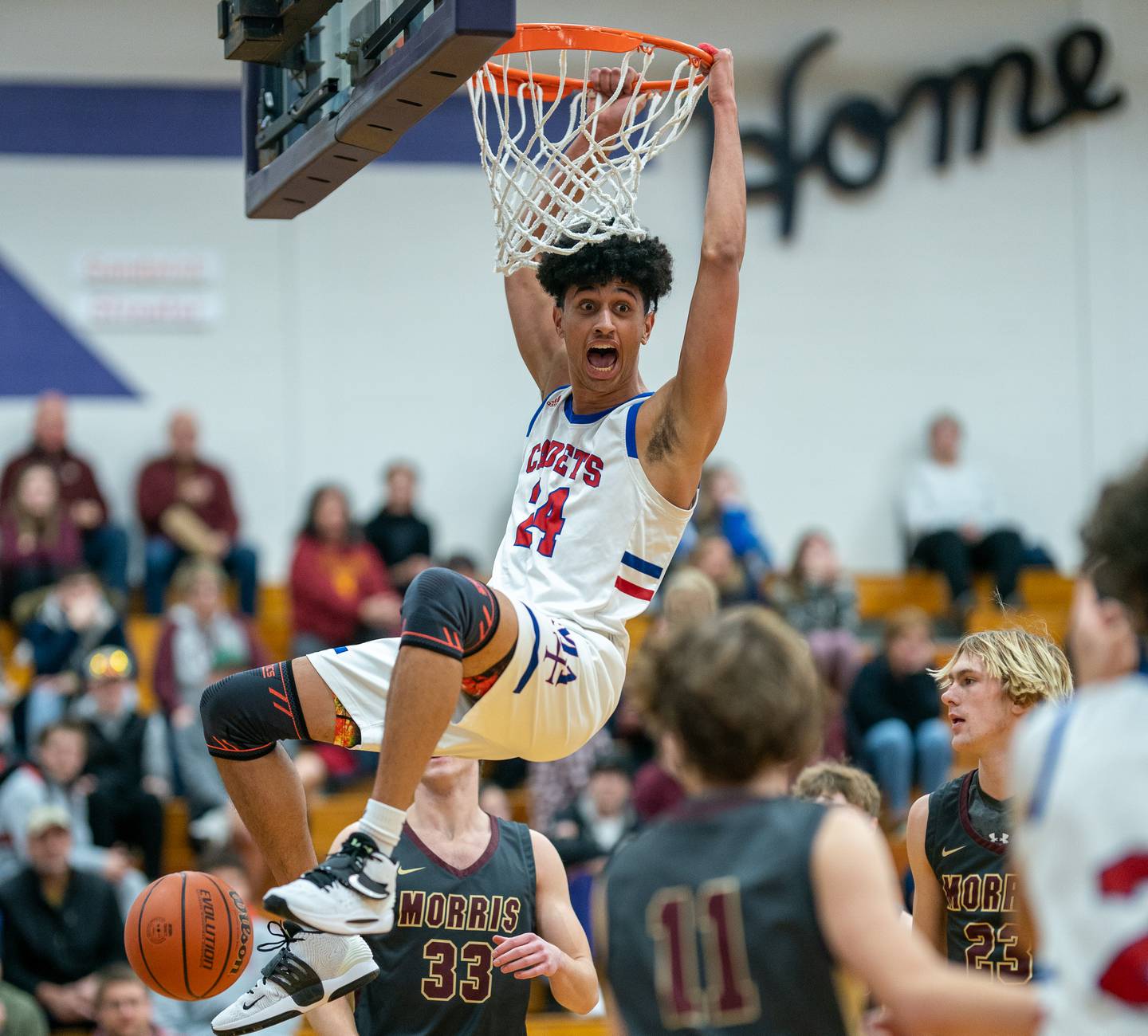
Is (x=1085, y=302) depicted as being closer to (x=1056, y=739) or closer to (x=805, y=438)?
(x=805, y=438)

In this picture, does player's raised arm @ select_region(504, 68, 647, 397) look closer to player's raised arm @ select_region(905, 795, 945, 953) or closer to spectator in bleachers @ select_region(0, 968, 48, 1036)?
player's raised arm @ select_region(905, 795, 945, 953)

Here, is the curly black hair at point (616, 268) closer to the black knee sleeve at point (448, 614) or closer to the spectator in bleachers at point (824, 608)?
the black knee sleeve at point (448, 614)

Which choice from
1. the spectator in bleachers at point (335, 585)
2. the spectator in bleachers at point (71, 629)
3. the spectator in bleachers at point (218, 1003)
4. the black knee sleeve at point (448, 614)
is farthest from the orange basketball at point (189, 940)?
the spectator in bleachers at point (335, 585)

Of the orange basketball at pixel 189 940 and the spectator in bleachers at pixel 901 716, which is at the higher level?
the orange basketball at pixel 189 940

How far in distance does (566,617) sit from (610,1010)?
5.37 feet

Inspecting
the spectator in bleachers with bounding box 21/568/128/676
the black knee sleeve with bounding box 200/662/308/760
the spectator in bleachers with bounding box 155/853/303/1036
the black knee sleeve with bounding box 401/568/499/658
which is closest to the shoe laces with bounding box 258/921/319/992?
the black knee sleeve with bounding box 200/662/308/760

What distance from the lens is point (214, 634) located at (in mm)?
11359

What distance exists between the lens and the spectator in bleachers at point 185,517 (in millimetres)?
12914

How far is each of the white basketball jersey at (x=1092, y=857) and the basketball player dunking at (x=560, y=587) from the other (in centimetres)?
174

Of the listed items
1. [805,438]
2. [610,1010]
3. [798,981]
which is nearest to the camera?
[798,981]

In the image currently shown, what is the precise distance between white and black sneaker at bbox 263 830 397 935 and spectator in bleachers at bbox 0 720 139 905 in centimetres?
560

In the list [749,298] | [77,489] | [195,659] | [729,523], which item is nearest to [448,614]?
[195,659]

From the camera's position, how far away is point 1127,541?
2.71m

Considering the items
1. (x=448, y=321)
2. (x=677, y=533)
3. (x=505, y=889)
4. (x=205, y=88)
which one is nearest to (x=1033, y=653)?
(x=677, y=533)
